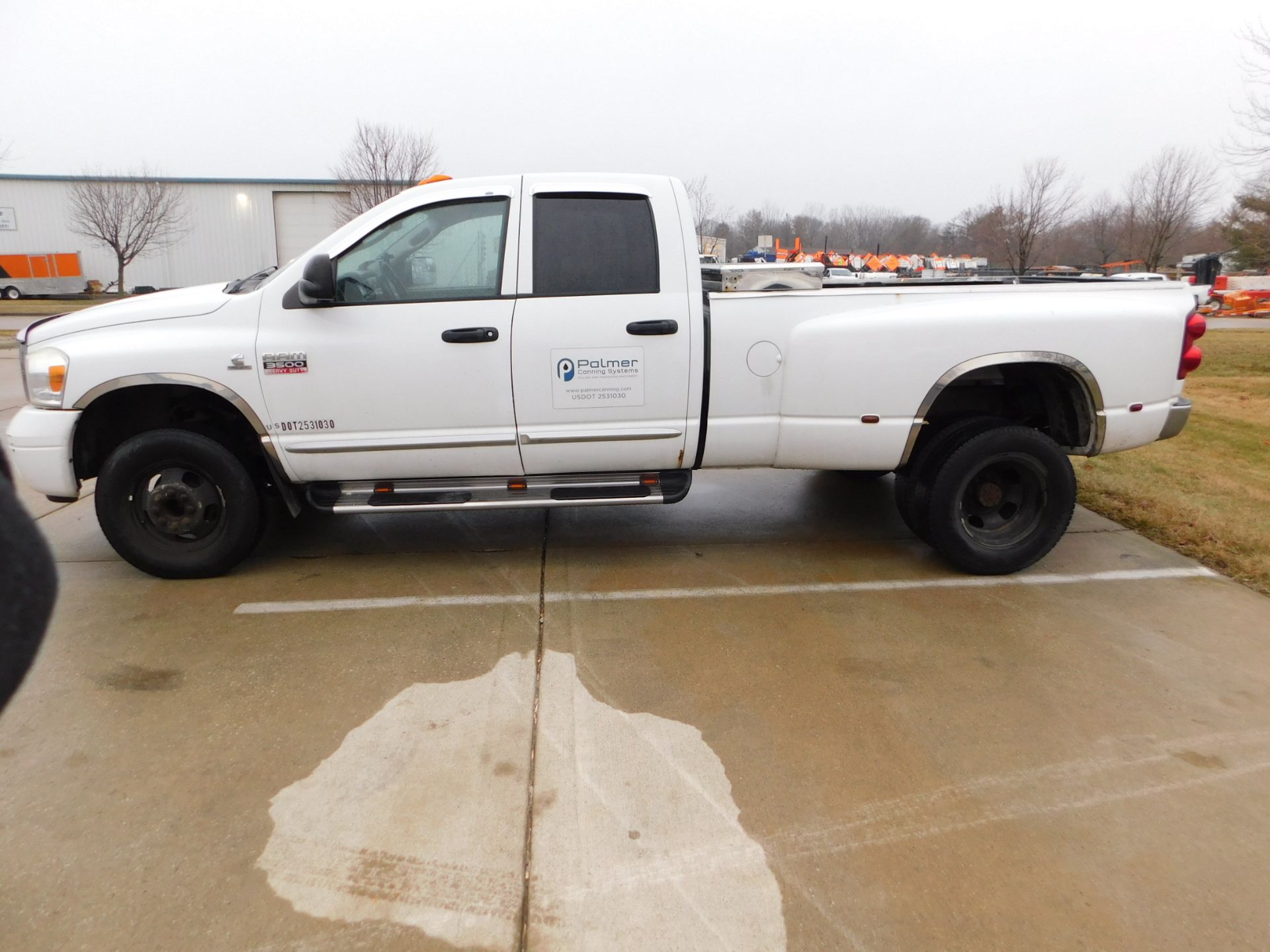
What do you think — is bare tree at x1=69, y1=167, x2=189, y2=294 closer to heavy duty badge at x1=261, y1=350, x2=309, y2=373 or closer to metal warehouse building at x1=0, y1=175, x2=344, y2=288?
metal warehouse building at x1=0, y1=175, x2=344, y2=288

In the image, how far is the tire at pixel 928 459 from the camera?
14.9ft

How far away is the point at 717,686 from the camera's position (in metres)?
3.42

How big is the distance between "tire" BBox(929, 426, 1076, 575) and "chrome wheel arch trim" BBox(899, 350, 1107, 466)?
20cm

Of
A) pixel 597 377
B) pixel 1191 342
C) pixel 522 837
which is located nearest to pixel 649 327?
pixel 597 377

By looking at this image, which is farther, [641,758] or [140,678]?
[140,678]

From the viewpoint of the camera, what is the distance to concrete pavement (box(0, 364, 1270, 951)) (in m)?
2.30

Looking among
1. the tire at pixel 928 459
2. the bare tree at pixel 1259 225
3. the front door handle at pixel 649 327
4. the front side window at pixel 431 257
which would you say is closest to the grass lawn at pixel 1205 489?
the tire at pixel 928 459

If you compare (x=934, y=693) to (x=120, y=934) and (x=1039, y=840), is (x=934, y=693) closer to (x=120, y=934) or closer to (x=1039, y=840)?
(x=1039, y=840)

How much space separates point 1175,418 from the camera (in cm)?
452

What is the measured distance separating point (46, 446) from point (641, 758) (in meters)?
3.41

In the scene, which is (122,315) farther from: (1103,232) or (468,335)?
(1103,232)

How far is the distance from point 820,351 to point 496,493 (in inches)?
73.0

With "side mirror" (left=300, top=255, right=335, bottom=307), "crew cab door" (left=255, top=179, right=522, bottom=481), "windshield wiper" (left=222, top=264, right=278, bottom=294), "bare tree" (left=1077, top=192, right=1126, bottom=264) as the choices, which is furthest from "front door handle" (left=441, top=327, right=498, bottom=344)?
"bare tree" (left=1077, top=192, right=1126, bottom=264)

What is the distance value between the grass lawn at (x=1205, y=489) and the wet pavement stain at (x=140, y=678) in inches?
211
